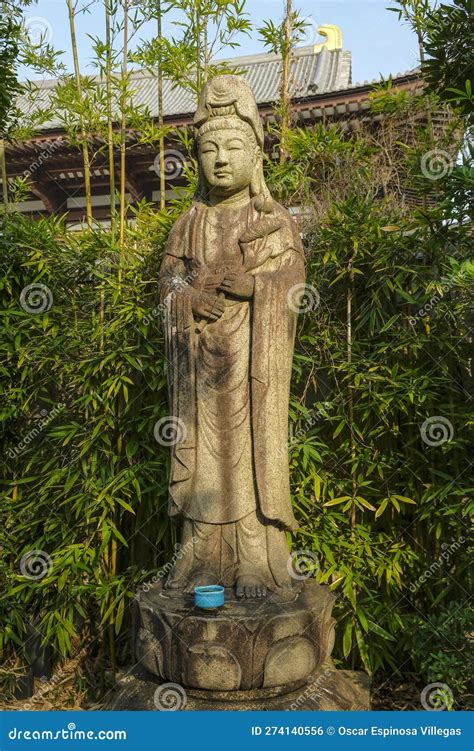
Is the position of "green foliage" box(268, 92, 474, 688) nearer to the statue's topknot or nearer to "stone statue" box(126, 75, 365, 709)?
"stone statue" box(126, 75, 365, 709)

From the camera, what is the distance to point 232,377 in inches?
116

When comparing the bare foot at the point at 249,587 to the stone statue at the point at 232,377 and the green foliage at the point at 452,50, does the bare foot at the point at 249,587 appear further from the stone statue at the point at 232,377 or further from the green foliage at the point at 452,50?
the green foliage at the point at 452,50

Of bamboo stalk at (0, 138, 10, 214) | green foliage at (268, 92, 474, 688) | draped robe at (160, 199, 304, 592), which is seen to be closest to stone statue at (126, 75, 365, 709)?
draped robe at (160, 199, 304, 592)

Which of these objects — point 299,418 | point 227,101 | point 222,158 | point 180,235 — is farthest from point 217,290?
point 299,418

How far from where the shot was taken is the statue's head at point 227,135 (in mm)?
2957

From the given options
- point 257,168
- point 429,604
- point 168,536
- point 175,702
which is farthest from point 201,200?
point 429,604

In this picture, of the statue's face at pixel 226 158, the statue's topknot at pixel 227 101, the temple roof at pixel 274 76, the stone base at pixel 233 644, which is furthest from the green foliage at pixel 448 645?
the temple roof at pixel 274 76

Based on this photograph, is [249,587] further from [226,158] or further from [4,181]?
[4,181]

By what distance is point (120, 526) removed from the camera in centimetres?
411

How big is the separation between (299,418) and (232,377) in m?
1.10

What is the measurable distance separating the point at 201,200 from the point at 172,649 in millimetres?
2049

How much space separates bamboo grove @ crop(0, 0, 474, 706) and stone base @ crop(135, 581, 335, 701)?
3.13 ft

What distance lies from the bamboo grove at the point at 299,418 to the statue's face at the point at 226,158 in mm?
1048

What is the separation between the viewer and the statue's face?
2949 millimetres
